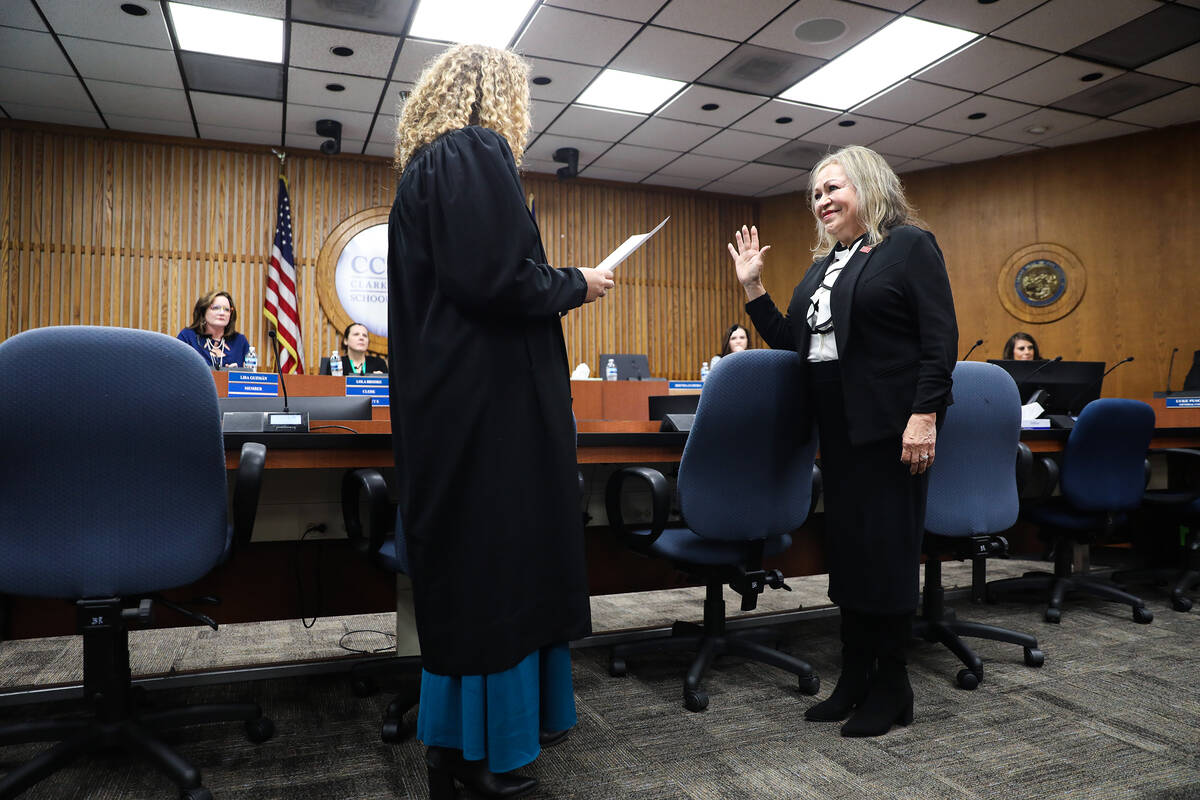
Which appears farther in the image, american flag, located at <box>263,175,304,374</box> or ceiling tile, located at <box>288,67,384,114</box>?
american flag, located at <box>263,175,304,374</box>

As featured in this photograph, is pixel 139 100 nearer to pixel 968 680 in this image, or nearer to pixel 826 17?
pixel 826 17

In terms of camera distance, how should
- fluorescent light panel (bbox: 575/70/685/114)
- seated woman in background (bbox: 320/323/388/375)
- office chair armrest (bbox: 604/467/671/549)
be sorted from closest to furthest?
office chair armrest (bbox: 604/467/671/549), fluorescent light panel (bbox: 575/70/685/114), seated woman in background (bbox: 320/323/388/375)

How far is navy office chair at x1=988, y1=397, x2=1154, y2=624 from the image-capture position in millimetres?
2898

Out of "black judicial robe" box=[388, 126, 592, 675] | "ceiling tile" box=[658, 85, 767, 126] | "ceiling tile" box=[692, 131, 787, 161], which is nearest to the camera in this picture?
"black judicial robe" box=[388, 126, 592, 675]

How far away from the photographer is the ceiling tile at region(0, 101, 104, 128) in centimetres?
599

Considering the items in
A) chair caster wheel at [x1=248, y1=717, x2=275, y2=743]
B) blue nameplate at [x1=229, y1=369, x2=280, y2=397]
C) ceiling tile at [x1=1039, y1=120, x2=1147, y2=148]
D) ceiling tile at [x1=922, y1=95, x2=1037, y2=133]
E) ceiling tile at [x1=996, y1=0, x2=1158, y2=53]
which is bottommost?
chair caster wheel at [x1=248, y1=717, x2=275, y2=743]

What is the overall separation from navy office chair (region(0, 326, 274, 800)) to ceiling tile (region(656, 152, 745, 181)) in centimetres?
637

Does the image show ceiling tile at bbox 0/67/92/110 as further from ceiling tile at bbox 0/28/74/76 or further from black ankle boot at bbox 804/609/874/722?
black ankle boot at bbox 804/609/874/722

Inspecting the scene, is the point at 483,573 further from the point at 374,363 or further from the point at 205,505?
the point at 374,363

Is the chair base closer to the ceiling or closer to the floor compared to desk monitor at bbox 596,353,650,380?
closer to the floor

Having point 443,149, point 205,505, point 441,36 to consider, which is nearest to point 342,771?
point 205,505

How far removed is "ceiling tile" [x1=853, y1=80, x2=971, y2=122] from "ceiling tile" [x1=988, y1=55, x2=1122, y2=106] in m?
0.31

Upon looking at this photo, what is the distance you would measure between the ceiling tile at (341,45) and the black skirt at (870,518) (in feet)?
13.7

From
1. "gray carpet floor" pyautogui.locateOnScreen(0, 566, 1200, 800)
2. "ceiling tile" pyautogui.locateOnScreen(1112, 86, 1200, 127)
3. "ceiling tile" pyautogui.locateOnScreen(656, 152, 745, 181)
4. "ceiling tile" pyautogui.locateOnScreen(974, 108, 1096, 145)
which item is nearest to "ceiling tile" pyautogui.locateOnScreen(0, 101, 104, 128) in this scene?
"ceiling tile" pyautogui.locateOnScreen(656, 152, 745, 181)
